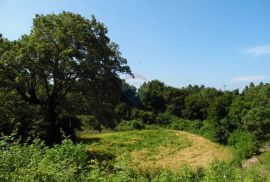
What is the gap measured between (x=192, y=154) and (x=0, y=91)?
1583cm

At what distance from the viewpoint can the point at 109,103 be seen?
69.1 feet

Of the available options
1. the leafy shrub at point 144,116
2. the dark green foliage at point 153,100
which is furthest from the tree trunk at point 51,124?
the dark green foliage at point 153,100

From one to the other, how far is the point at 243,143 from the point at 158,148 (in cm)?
695

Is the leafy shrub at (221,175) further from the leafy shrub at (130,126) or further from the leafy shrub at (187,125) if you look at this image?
the leafy shrub at (187,125)

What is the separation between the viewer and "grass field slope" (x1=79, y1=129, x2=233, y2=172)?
27.2m

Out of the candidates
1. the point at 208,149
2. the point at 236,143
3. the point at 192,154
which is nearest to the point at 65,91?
A: the point at 192,154

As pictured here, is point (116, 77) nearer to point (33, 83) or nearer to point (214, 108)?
point (33, 83)

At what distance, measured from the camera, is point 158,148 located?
105 feet

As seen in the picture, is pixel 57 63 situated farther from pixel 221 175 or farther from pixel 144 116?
pixel 144 116

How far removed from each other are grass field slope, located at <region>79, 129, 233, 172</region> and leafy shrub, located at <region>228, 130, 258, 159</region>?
924 millimetres

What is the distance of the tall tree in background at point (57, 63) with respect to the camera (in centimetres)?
1958

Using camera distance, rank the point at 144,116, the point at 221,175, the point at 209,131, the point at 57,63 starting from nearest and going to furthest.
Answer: the point at 221,175 → the point at 57,63 → the point at 209,131 → the point at 144,116

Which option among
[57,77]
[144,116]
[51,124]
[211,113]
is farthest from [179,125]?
[57,77]

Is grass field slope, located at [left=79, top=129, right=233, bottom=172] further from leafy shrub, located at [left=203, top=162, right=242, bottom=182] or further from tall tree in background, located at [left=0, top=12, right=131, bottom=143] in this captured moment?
leafy shrub, located at [left=203, top=162, right=242, bottom=182]
